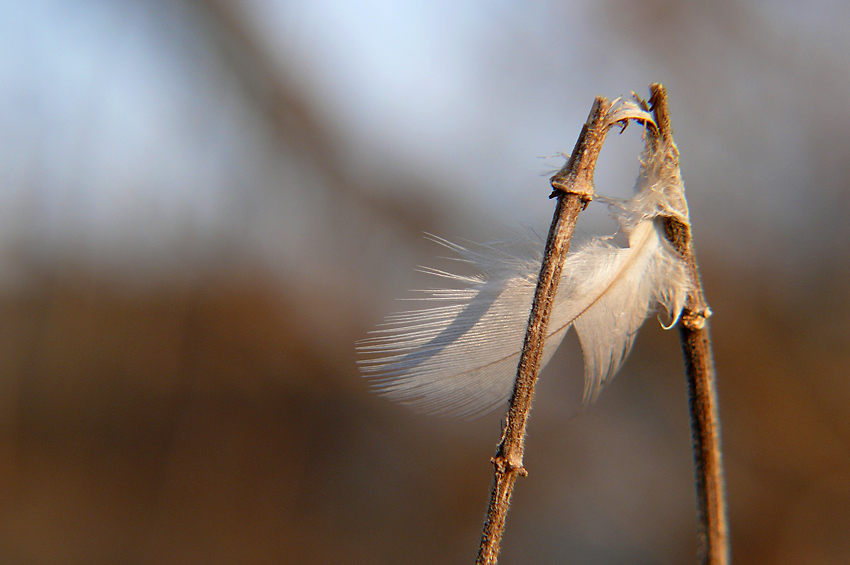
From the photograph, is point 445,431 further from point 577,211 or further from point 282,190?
point 577,211

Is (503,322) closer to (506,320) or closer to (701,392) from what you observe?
(506,320)

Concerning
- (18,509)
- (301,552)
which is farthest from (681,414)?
(18,509)
